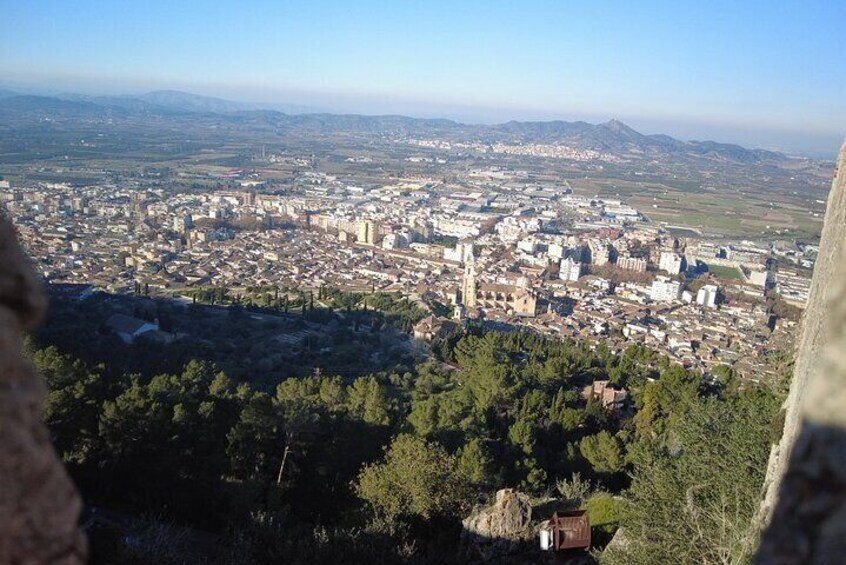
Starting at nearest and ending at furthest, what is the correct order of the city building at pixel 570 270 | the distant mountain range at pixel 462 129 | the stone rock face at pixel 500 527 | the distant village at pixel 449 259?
1. the stone rock face at pixel 500 527
2. the distant village at pixel 449 259
3. the city building at pixel 570 270
4. the distant mountain range at pixel 462 129

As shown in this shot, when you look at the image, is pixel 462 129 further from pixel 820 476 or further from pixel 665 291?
pixel 820 476

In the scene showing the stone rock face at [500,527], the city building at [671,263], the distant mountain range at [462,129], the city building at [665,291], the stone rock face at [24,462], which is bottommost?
the city building at [665,291]

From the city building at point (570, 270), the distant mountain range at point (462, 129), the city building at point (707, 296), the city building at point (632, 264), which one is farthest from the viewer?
the distant mountain range at point (462, 129)

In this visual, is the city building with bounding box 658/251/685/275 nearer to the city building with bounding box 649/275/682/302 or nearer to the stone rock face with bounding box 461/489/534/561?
the city building with bounding box 649/275/682/302

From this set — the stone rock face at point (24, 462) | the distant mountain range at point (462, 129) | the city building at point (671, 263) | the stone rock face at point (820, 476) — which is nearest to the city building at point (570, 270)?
the city building at point (671, 263)

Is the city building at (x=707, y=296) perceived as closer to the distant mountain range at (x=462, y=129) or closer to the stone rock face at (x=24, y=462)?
the stone rock face at (x=24, y=462)

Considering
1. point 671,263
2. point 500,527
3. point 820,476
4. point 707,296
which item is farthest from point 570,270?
point 820,476
